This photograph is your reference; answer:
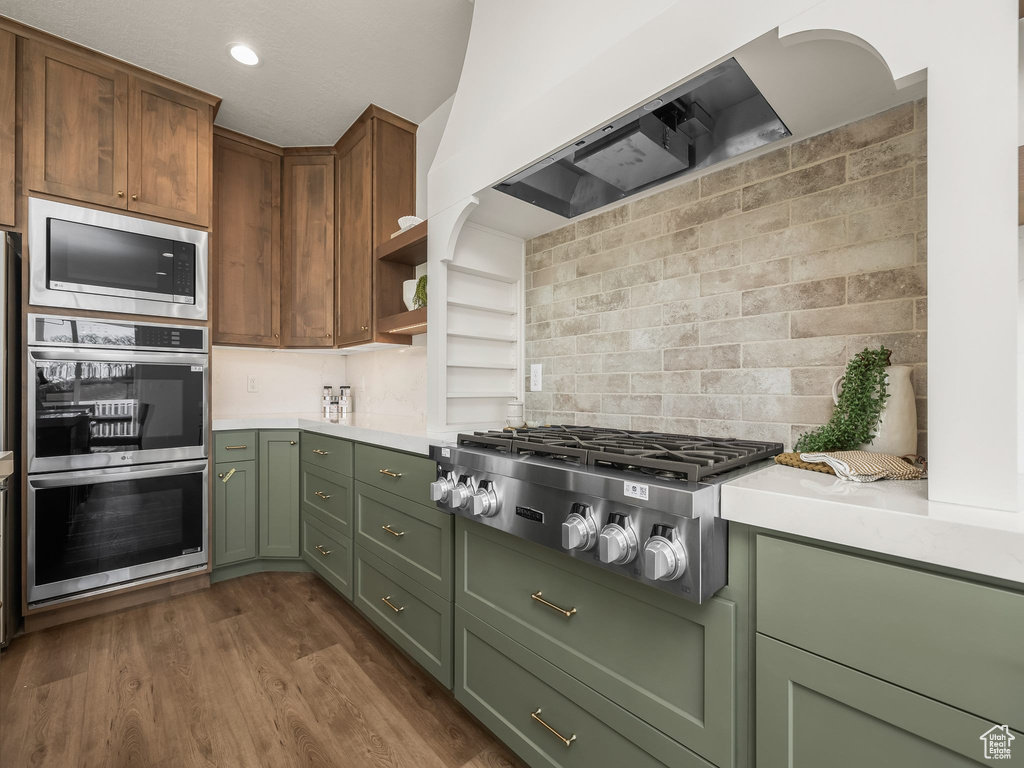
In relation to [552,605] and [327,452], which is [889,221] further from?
[327,452]

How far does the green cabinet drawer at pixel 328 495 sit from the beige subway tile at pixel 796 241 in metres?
1.97

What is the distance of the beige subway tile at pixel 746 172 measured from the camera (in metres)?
1.41

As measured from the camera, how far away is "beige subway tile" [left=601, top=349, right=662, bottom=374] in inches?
67.9

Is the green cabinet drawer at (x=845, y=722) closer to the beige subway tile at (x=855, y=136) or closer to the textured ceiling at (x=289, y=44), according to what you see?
the beige subway tile at (x=855, y=136)

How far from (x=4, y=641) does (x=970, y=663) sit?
10.6ft

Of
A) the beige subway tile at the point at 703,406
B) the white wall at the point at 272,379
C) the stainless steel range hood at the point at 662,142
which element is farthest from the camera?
the white wall at the point at 272,379

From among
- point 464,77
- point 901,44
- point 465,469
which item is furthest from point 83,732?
point 901,44

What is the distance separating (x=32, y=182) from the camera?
218 cm

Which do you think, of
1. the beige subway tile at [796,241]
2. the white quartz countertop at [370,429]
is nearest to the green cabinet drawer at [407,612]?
the white quartz countertop at [370,429]

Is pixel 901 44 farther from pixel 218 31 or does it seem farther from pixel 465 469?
pixel 218 31

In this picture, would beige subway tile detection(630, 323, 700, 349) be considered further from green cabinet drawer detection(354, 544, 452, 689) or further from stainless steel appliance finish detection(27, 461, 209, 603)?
stainless steel appliance finish detection(27, 461, 209, 603)

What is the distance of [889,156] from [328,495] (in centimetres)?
265

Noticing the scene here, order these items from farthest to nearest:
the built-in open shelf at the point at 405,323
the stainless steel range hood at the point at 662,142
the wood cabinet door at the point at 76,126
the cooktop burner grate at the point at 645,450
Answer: the built-in open shelf at the point at 405,323 → the wood cabinet door at the point at 76,126 → the stainless steel range hood at the point at 662,142 → the cooktop burner grate at the point at 645,450

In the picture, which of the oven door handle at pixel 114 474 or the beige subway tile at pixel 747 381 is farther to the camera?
the oven door handle at pixel 114 474
